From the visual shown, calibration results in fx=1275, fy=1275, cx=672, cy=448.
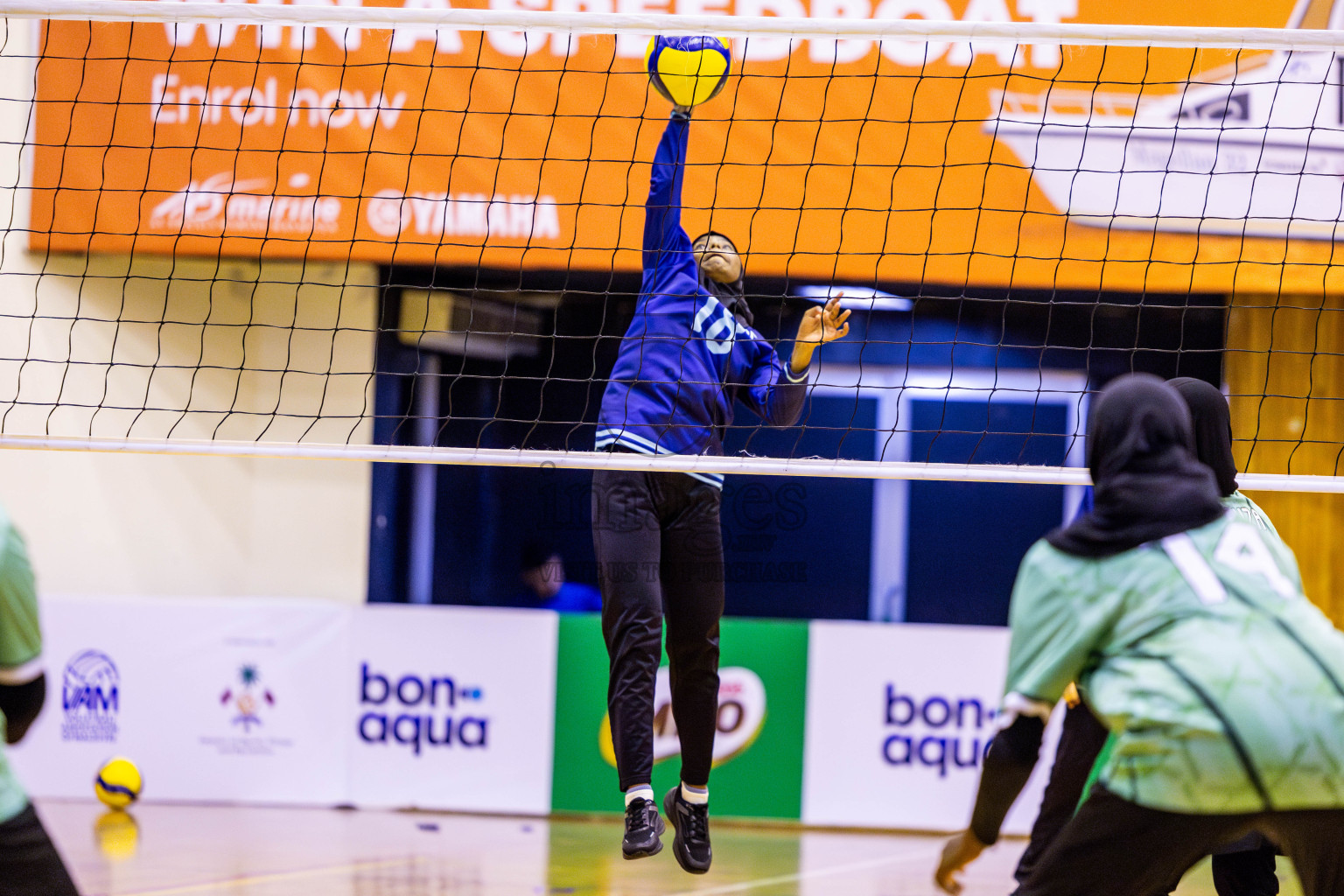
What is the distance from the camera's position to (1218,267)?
6000 mm

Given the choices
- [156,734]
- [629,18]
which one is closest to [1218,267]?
[629,18]

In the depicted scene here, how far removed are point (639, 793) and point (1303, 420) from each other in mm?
4877

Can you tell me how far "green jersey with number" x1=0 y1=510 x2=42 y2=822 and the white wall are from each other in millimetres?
4776

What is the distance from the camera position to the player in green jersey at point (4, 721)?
197 cm

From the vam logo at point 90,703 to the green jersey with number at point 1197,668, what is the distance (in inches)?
211

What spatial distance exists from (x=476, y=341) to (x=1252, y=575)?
6013mm

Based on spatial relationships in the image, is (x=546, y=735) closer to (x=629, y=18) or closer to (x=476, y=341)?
(x=476, y=341)

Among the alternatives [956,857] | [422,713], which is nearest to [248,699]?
[422,713]

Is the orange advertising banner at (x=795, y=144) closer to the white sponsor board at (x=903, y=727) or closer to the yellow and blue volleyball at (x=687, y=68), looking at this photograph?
the white sponsor board at (x=903, y=727)

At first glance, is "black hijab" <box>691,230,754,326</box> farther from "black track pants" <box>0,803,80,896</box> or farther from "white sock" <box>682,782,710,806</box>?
"black track pants" <box>0,803,80,896</box>

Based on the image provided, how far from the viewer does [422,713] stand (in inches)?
249

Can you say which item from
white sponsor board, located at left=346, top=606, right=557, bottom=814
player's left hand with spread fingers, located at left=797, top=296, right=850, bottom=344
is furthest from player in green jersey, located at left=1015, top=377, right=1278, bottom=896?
white sponsor board, located at left=346, top=606, right=557, bottom=814

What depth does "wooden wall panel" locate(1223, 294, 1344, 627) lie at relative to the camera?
669 centimetres

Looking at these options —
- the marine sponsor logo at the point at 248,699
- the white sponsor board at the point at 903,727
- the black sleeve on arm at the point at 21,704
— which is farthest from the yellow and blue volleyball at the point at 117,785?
the black sleeve on arm at the point at 21,704
